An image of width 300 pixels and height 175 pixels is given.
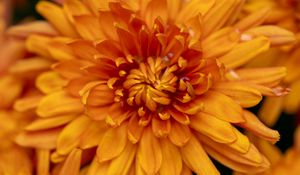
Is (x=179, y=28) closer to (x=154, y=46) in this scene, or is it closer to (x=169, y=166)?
(x=154, y=46)

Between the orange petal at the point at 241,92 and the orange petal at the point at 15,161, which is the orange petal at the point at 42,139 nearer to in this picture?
the orange petal at the point at 15,161

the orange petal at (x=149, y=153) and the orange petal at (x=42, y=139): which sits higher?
the orange petal at (x=42, y=139)

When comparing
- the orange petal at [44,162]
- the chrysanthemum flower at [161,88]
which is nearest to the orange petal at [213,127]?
the chrysanthemum flower at [161,88]

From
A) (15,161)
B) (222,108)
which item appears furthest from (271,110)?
(15,161)

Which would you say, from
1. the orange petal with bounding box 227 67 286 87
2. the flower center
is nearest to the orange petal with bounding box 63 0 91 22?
the flower center

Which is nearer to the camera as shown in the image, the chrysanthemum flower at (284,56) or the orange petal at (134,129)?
the orange petal at (134,129)

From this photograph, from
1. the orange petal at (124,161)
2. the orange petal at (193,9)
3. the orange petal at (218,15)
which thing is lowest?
the orange petal at (124,161)

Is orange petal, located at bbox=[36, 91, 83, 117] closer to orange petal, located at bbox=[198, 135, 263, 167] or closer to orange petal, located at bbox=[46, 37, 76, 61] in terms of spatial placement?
orange petal, located at bbox=[46, 37, 76, 61]

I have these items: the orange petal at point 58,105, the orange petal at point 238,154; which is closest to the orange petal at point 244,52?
the orange petal at point 238,154
